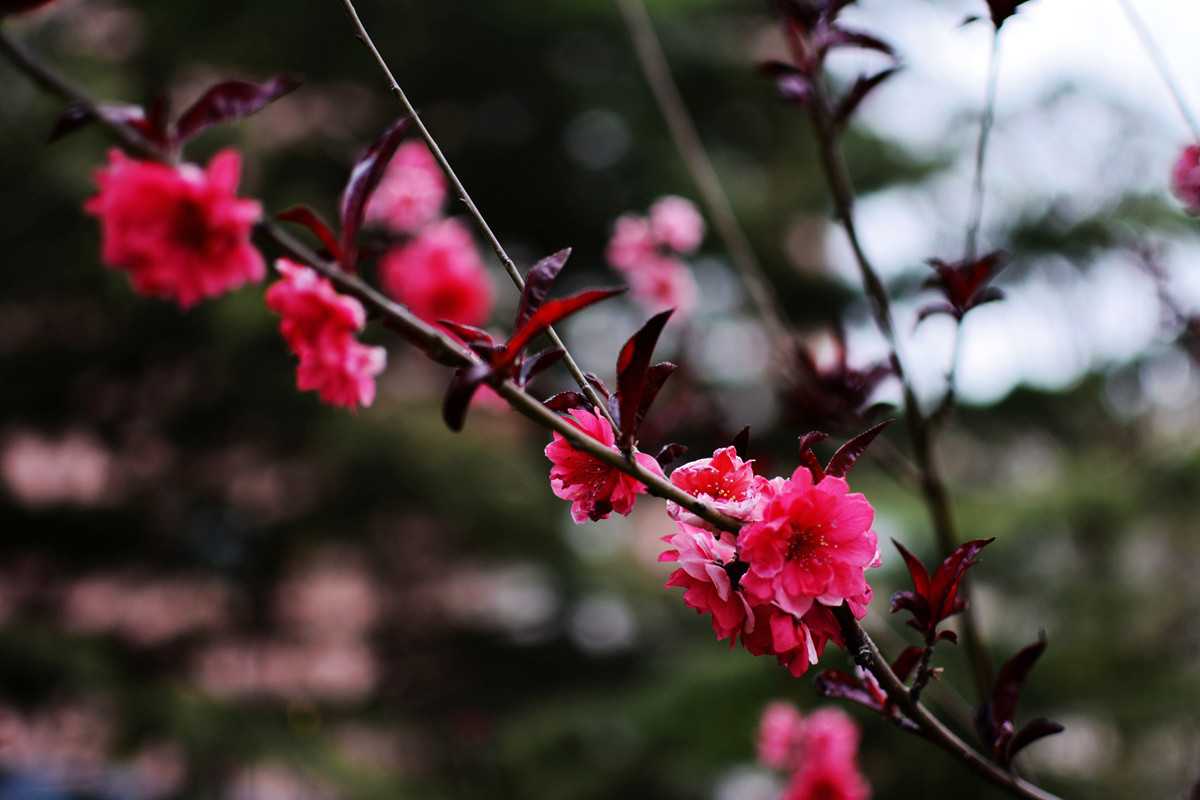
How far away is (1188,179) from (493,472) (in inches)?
161

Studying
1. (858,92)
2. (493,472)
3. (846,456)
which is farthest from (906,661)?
(493,472)

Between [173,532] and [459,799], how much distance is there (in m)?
2.01

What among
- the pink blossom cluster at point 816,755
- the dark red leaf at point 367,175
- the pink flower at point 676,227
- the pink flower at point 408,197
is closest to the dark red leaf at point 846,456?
the dark red leaf at point 367,175

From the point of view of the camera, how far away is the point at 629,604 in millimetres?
5836

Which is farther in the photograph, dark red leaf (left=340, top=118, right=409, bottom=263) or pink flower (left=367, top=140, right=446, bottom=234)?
pink flower (left=367, top=140, right=446, bottom=234)

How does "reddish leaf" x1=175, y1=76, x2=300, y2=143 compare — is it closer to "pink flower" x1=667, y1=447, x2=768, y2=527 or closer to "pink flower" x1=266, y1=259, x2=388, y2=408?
"pink flower" x1=266, y1=259, x2=388, y2=408

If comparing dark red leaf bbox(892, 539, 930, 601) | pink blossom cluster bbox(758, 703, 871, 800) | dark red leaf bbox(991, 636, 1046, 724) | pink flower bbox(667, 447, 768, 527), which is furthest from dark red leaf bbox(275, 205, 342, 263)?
pink blossom cluster bbox(758, 703, 871, 800)

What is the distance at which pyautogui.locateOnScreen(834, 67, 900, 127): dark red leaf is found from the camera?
1.04 m

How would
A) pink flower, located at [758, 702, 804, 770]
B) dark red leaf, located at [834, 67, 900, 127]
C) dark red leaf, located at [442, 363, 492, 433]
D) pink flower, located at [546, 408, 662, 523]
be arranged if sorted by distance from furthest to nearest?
pink flower, located at [758, 702, 804, 770] → dark red leaf, located at [834, 67, 900, 127] → pink flower, located at [546, 408, 662, 523] → dark red leaf, located at [442, 363, 492, 433]

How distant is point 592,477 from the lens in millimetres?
677

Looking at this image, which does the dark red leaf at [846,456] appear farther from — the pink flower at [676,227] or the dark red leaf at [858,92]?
the pink flower at [676,227]

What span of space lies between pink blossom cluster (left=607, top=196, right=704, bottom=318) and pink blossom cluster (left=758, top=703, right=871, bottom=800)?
85 centimetres

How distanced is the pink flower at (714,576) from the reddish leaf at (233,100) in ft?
1.30

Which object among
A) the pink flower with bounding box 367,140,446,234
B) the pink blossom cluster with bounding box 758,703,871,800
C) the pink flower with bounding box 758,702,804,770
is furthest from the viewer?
the pink flower with bounding box 367,140,446,234
